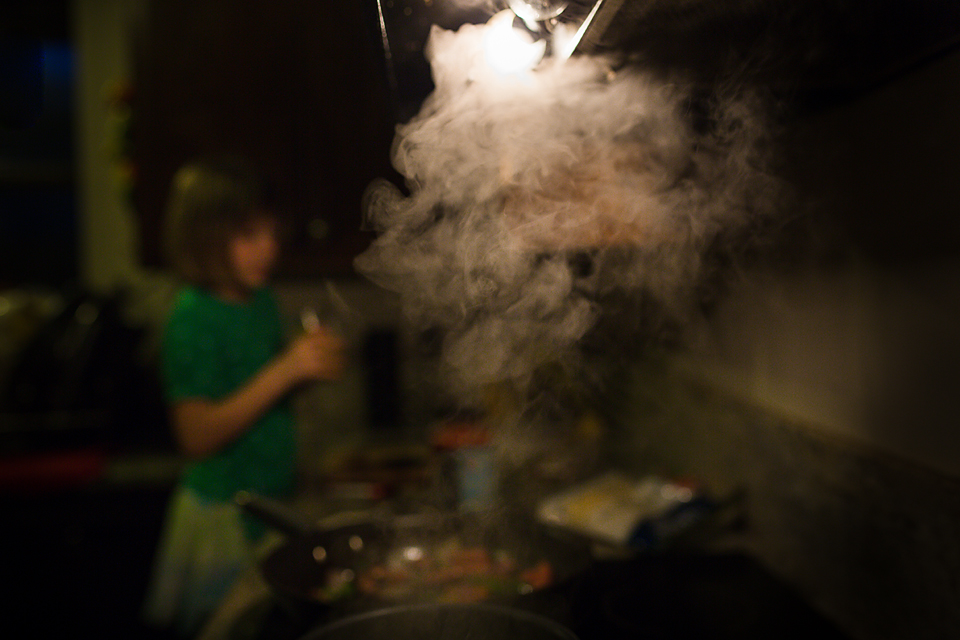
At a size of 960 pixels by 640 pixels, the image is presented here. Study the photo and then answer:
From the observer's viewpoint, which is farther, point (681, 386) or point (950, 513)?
point (681, 386)

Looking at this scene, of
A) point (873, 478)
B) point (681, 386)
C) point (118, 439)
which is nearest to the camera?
point (873, 478)

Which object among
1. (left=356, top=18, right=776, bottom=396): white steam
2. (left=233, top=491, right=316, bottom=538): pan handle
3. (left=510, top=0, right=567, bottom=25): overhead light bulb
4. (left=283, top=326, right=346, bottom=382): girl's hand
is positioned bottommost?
(left=233, top=491, right=316, bottom=538): pan handle

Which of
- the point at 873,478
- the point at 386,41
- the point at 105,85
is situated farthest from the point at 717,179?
the point at 105,85

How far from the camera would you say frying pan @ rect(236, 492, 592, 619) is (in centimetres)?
104

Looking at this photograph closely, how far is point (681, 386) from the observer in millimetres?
1791

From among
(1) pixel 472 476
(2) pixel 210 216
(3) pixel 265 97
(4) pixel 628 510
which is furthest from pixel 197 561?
(3) pixel 265 97

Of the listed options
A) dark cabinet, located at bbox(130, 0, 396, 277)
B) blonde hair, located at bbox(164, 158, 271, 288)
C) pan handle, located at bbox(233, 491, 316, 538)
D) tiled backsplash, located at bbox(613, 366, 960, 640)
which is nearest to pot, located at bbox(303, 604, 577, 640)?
pan handle, located at bbox(233, 491, 316, 538)

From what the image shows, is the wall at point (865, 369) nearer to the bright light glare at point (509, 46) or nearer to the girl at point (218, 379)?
the bright light glare at point (509, 46)

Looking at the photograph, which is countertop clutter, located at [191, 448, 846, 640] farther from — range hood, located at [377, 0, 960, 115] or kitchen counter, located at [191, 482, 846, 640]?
range hood, located at [377, 0, 960, 115]

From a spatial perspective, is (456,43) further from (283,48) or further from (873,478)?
(283,48)

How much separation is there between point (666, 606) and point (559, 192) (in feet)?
2.34

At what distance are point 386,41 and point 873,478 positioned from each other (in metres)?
0.83

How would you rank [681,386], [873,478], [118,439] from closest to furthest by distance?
1. [873,478]
2. [681,386]
3. [118,439]

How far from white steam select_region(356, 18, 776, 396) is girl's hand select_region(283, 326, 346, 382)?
0.30 meters
